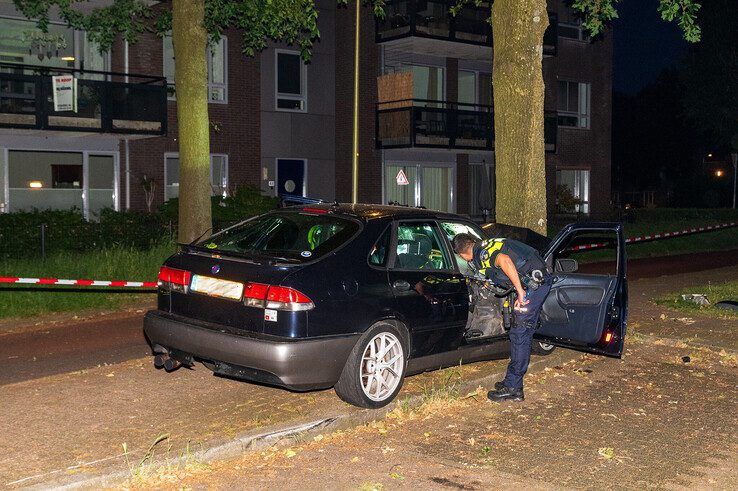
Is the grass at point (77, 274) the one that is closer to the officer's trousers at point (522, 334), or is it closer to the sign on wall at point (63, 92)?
the sign on wall at point (63, 92)

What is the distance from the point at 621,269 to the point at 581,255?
50.7 ft

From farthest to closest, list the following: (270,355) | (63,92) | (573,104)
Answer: (573,104)
(63,92)
(270,355)

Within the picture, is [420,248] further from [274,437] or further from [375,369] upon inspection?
[274,437]

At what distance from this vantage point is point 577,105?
3303 centimetres

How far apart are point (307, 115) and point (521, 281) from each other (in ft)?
61.9

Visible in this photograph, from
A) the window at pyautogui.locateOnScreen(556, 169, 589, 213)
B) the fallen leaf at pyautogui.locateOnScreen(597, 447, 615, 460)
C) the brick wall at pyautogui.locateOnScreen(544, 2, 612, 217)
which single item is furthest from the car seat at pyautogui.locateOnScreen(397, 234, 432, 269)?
the window at pyautogui.locateOnScreen(556, 169, 589, 213)

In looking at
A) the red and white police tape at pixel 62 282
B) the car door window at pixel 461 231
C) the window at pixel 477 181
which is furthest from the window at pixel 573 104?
the car door window at pixel 461 231

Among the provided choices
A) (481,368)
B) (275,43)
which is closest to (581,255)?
(275,43)

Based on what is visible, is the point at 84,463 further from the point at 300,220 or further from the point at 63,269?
the point at 63,269

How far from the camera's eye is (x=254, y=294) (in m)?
6.59

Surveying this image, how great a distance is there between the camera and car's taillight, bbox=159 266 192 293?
7148 millimetres

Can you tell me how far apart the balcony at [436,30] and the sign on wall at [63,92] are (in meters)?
10.3

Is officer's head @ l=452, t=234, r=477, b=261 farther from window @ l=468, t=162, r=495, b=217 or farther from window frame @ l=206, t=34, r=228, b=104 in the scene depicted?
window @ l=468, t=162, r=495, b=217

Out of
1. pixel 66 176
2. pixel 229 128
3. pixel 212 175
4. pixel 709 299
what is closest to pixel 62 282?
pixel 709 299
